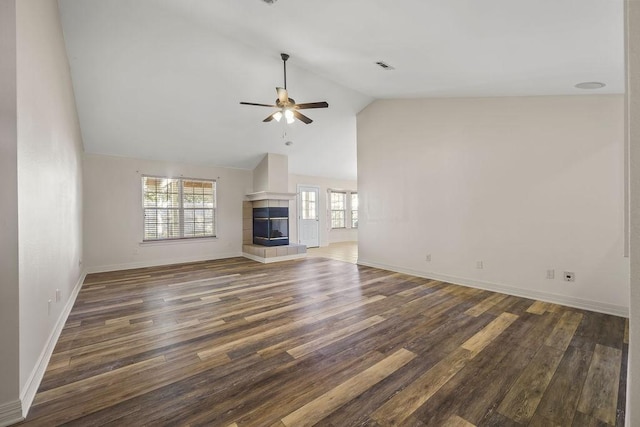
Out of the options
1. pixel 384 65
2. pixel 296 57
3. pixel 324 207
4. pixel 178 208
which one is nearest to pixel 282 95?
pixel 296 57

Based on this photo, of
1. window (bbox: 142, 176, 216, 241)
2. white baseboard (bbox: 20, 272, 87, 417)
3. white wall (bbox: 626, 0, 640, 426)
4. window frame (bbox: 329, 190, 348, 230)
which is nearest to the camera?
white wall (bbox: 626, 0, 640, 426)

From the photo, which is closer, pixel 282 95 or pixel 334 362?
pixel 334 362

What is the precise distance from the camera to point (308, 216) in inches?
367

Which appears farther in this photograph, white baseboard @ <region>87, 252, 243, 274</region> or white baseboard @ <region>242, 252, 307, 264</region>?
white baseboard @ <region>242, 252, 307, 264</region>

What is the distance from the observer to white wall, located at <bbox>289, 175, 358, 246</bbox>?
8.94 meters

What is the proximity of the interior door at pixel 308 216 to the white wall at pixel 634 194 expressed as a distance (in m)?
8.32

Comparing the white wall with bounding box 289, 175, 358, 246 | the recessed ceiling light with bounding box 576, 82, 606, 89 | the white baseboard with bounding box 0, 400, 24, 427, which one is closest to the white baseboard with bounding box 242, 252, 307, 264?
the white wall with bounding box 289, 175, 358, 246

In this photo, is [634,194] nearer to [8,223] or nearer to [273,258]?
[8,223]

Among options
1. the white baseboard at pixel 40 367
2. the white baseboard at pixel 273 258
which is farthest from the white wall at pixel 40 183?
the white baseboard at pixel 273 258

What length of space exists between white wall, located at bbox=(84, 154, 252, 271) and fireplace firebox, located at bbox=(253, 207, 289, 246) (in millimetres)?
986

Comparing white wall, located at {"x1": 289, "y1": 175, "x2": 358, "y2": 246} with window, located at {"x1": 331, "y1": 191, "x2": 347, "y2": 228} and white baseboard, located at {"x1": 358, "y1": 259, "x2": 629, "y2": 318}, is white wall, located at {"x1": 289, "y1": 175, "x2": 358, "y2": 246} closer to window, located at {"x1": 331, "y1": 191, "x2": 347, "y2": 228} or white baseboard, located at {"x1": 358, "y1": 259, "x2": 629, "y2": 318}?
window, located at {"x1": 331, "y1": 191, "x2": 347, "y2": 228}

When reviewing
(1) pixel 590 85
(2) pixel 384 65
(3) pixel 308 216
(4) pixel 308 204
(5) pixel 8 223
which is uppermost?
(2) pixel 384 65

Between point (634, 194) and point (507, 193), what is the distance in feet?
11.6

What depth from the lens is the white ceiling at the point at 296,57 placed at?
2340 millimetres
